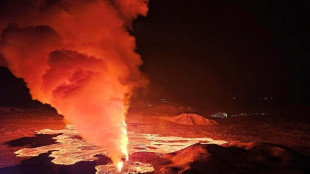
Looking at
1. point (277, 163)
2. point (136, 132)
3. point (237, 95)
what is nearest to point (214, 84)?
point (237, 95)

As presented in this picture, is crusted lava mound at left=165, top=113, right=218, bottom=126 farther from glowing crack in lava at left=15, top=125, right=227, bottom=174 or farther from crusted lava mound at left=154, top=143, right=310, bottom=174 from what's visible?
crusted lava mound at left=154, top=143, right=310, bottom=174

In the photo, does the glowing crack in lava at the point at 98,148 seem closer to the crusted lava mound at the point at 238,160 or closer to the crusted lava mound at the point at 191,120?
the crusted lava mound at the point at 238,160

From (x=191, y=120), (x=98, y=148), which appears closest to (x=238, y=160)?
(x=98, y=148)

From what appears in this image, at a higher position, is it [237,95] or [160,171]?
[237,95]

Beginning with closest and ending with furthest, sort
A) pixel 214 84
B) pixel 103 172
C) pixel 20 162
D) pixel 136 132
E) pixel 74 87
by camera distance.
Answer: pixel 103 172, pixel 20 162, pixel 74 87, pixel 136 132, pixel 214 84

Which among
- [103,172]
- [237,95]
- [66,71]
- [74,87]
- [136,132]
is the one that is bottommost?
[103,172]

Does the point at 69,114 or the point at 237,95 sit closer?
the point at 69,114

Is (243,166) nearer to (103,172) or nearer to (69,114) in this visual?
(103,172)
